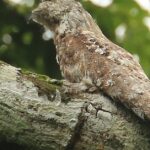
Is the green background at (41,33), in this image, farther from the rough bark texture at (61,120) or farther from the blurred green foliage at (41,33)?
the rough bark texture at (61,120)

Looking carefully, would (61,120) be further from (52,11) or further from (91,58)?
(52,11)

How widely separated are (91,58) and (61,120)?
603 millimetres

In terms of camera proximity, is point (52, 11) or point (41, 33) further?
point (41, 33)

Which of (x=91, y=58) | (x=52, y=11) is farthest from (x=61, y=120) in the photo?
(x=52, y=11)

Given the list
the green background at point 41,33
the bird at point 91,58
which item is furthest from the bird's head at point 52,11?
the green background at point 41,33

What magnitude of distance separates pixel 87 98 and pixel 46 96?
225mm

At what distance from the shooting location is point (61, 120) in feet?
11.2

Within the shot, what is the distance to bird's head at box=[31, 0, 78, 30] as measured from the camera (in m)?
4.34

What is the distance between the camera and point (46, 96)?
3.51m

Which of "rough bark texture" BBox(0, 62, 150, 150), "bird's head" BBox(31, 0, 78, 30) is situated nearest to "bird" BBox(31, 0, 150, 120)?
"bird's head" BBox(31, 0, 78, 30)

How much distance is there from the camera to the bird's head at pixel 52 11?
14.2 ft

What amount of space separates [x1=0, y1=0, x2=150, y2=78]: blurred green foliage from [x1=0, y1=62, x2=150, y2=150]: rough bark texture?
3.02m

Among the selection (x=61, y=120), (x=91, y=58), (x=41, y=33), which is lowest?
(x=61, y=120)

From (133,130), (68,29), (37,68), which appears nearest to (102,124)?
(133,130)
